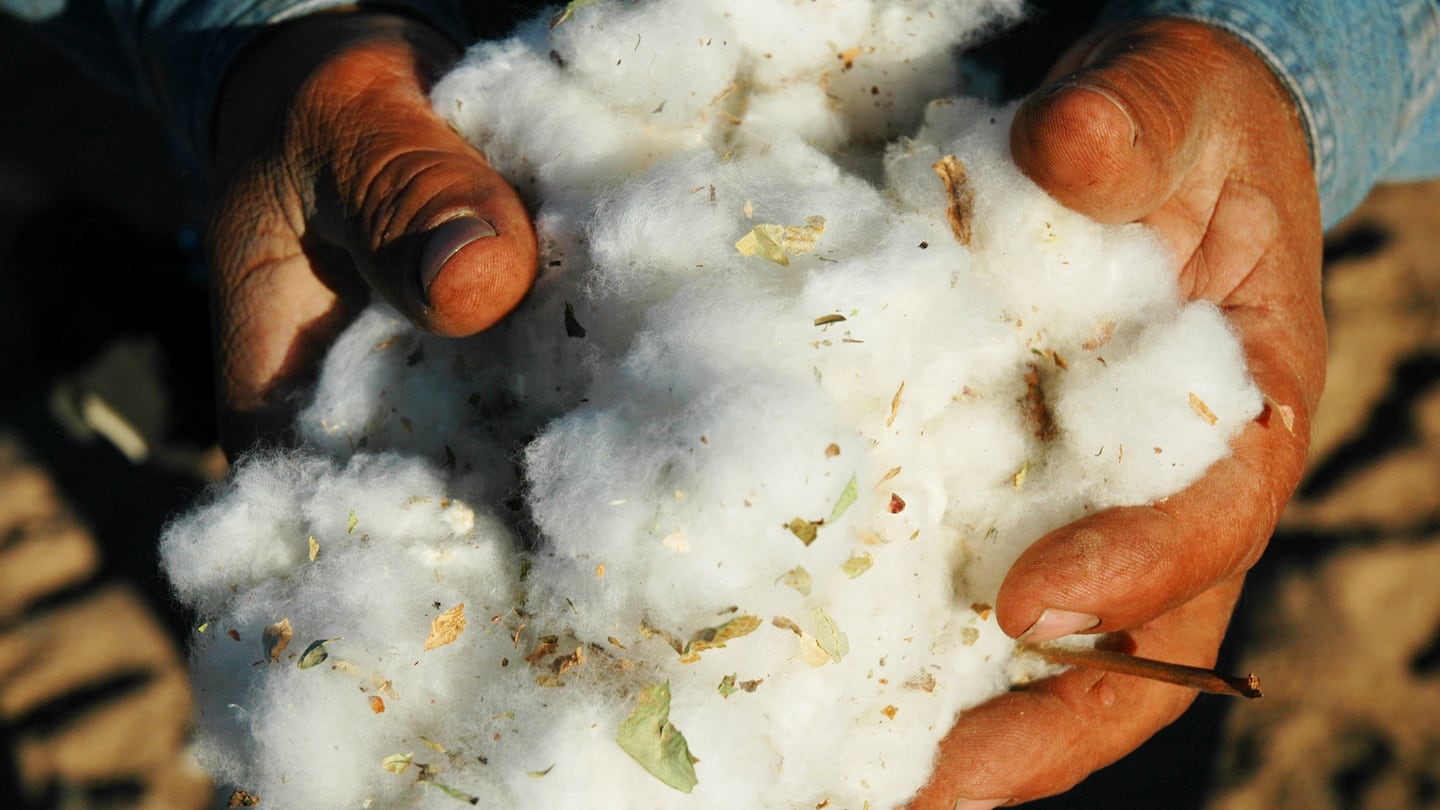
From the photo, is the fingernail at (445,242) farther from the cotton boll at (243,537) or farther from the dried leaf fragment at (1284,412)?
the dried leaf fragment at (1284,412)

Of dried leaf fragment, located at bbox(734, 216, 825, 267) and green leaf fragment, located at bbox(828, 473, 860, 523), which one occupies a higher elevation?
dried leaf fragment, located at bbox(734, 216, 825, 267)

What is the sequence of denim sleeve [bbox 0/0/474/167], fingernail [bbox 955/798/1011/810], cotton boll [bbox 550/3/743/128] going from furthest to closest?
denim sleeve [bbox 0/0/474/167] → fingernail [bbox 955/798/1011/810] → cotton boll [bbox 550/3/743/128]

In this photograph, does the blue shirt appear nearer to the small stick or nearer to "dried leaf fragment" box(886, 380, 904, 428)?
"dried leaf fragment" box(886, 380, 904, 428)

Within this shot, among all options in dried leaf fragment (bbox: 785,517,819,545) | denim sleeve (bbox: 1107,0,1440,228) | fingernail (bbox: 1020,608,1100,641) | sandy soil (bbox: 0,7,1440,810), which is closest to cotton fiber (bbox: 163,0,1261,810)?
dried leaf fragment (bbox: 785,517,819,545)

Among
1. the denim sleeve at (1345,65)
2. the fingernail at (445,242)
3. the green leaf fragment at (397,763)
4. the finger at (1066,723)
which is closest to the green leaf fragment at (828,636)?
the finger at (1066,723)

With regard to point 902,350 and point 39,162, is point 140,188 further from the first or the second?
point 902,350

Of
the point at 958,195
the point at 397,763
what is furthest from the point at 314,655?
the point at 958,195
